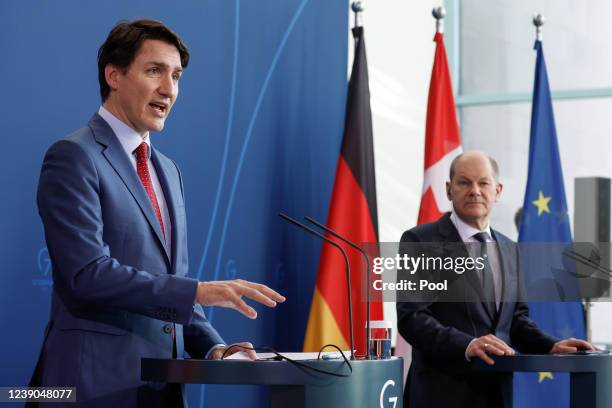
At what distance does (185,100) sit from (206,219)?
537 mm

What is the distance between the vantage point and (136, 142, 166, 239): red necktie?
99.9 inches

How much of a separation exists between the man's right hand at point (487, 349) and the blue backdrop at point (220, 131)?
1.29 meters

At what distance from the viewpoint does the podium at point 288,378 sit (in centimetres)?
209

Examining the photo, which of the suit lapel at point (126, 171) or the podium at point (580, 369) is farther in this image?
the podium at point (580, 369)

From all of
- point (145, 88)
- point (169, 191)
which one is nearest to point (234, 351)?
point (169, 191)

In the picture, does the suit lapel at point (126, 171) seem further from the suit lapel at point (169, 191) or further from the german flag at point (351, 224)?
the german flag at point (351, 224)

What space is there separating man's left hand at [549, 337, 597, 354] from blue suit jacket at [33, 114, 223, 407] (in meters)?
1.60

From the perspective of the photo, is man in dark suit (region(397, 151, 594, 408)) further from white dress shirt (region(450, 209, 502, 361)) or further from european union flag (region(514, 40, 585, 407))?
european union flag (region(514, 40, 585, 407))

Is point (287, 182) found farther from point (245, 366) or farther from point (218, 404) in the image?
point (245, 366)

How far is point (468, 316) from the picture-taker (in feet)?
12.0

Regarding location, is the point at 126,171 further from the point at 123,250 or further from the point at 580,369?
the point at 580,369

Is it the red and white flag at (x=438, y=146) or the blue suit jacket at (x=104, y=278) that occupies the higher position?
the red and white flag at (x=438, y=146)

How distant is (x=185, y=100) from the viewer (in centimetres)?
396

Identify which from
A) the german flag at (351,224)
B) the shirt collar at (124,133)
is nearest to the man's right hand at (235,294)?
the shirt collar at (124,133)
